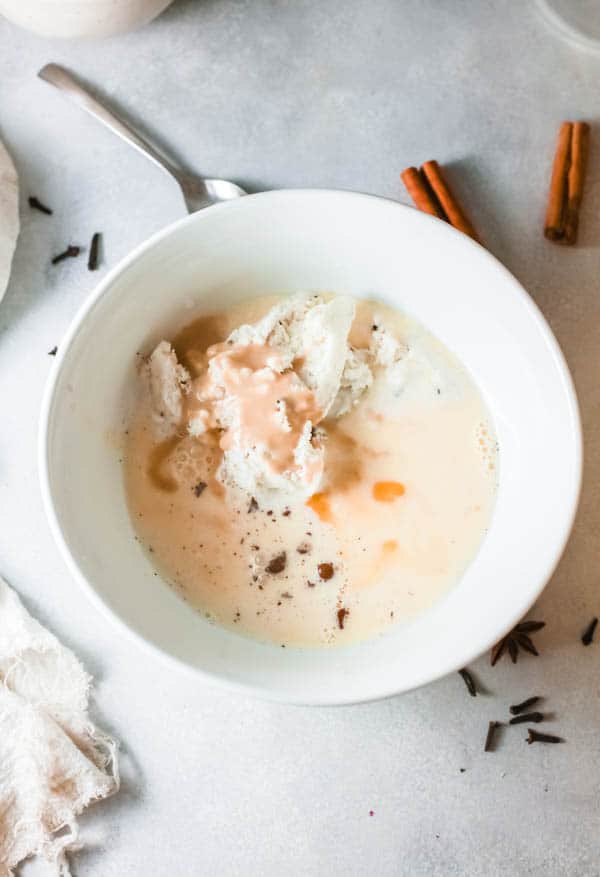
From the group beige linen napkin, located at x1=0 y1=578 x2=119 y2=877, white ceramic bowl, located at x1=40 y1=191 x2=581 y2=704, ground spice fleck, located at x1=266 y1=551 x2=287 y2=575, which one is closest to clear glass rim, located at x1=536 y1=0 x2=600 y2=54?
white ceramic bowl, located at x1=40 y1=191 x2=581 y2=704

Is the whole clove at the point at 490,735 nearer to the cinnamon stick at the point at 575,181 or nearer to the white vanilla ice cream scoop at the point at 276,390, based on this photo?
the white vanilla ice cream scoop at the point at 276,390

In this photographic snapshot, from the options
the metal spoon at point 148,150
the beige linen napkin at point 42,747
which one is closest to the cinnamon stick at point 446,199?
the metal spoon at point 148,150

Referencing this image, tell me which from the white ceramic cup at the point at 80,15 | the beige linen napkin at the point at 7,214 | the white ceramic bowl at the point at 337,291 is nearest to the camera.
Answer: the white ceramic bowl at the point at 337,291

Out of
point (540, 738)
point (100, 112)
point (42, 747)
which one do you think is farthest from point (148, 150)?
point (540, 738)

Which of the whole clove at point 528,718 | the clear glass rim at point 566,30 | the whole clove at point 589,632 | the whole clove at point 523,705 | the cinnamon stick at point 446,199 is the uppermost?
the clear glass rim at point 566,30

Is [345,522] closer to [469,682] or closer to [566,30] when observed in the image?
[469,682]

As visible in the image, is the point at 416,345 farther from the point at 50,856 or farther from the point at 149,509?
the point at 50,856
